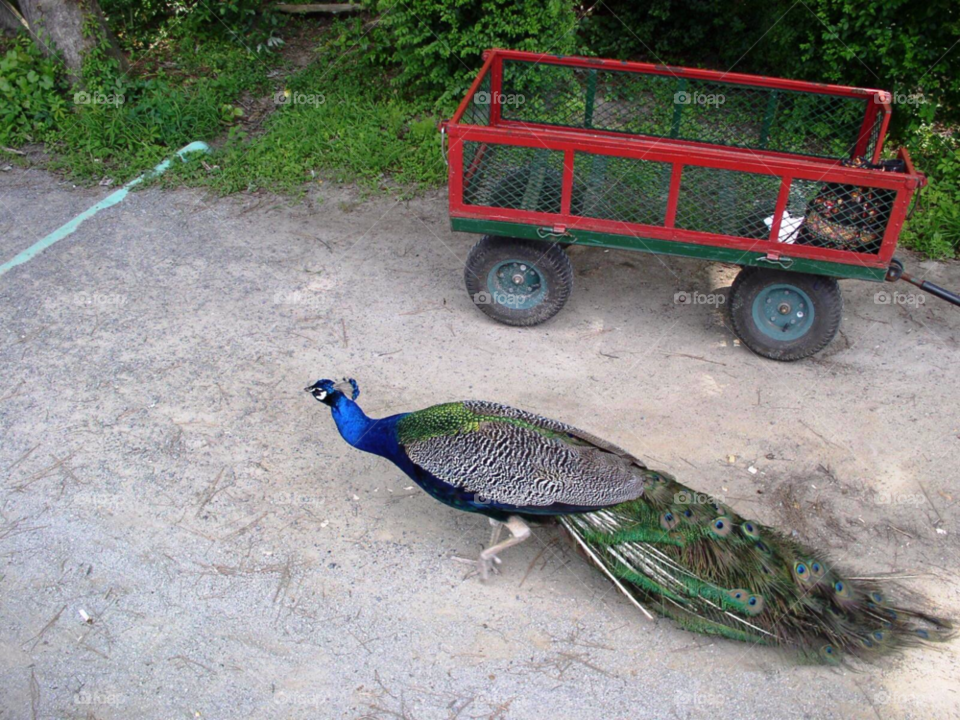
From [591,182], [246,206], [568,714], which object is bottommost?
[568,714]

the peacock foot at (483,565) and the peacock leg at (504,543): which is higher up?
the peacock leg at (504,543)

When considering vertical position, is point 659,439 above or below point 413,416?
below

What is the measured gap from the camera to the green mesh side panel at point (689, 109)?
21.5 feet

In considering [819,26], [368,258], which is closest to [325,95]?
[368,258]

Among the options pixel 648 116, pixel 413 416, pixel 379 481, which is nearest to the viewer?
pixel 413 416

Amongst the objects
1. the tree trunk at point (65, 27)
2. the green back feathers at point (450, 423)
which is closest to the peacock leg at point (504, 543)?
the green back feathers at point (450, 423)

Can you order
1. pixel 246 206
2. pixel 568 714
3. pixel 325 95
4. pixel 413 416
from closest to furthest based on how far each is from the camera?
pixel 568 714
pixel 413 416
pixel 246 206
pixel 325 95

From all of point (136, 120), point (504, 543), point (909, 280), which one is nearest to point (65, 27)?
point (136, 120)

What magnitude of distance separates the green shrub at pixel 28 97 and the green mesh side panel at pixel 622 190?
6.10m

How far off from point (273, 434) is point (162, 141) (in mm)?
4811

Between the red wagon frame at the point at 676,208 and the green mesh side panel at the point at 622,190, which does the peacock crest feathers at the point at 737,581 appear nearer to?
the red wagon frame at the point at 676,208

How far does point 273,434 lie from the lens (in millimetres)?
5320

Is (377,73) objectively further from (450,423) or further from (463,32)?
(450,423)

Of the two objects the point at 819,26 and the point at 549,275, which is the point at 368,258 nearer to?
the point at 549,275
